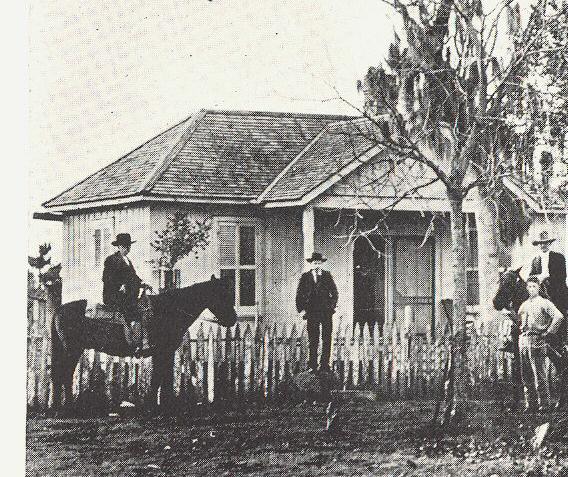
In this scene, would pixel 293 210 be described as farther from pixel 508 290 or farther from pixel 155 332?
pixel 508 290

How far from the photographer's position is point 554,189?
42.4 feet

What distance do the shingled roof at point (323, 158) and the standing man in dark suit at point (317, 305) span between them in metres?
0.99

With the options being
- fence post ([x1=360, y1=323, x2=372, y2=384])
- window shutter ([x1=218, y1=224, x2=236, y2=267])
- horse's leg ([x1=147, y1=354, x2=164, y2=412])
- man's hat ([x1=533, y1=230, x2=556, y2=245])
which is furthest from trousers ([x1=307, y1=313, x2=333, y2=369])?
man's hat ([x1=533, y1=230, x2=556, y2=245])

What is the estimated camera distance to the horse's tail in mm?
11164

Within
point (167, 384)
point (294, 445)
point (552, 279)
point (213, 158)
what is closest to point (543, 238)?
point (552, 279)

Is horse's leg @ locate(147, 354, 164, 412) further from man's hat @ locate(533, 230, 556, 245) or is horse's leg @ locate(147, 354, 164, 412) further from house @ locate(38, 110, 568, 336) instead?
man's hat @ locate(533, 230, 556, 245)

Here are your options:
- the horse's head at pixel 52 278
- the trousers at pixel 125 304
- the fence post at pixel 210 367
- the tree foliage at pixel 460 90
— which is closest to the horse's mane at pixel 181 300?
the trousers at pixel 125 304

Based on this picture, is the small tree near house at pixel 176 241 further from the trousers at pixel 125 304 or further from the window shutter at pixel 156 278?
the trousers at pixel 125 304

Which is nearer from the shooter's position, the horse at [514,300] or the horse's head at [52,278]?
the horse's head at [52,278]

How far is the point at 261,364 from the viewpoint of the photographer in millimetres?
12086

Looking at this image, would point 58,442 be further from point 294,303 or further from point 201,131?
point 201,131

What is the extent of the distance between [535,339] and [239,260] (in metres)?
4.03

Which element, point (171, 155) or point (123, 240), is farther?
point (171, 155)

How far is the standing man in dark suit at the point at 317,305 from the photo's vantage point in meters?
12.2
